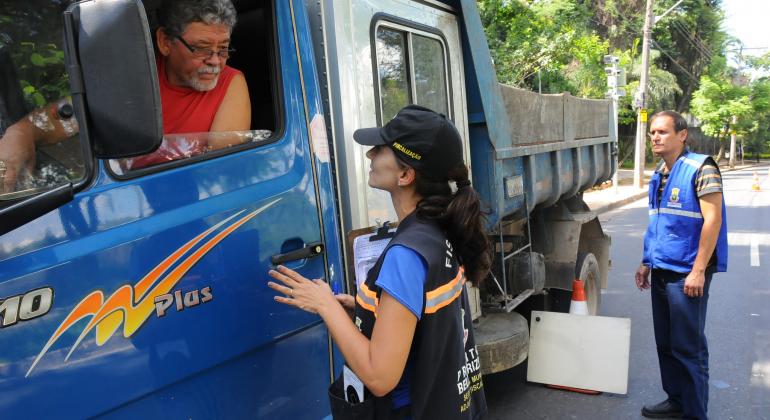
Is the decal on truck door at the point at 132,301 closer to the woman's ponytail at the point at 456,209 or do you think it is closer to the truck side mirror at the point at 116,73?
the truck side mirror at the point at 116,73

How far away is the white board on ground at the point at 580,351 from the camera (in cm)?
427

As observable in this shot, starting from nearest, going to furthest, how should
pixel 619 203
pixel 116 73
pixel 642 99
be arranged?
pixel 116 73
pixel 619 203
pixel 642 99

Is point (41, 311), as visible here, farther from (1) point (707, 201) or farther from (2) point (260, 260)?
(1) point (707, 201)

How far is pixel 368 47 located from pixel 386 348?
1523 millimetres

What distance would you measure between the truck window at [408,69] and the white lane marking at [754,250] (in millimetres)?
7423

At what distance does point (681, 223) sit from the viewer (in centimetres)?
377

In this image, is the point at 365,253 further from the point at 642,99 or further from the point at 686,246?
the point at 642,99

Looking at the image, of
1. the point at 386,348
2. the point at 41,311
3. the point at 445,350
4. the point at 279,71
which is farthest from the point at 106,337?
the point at 279,71

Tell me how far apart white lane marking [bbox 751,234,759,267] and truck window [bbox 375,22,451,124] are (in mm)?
7423

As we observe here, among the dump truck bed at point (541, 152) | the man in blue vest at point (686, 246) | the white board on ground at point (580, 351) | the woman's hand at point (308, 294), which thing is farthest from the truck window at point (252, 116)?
the white board on ground at point (580, 351)

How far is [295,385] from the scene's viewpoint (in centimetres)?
216

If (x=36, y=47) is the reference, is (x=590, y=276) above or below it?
below

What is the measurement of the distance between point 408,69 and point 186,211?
154cm

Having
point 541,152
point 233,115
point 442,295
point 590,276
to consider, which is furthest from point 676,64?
point 442,295
